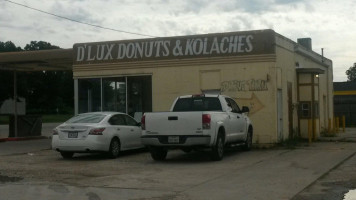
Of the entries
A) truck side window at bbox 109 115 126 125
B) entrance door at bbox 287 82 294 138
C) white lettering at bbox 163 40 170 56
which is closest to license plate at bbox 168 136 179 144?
truck side window at bbox 109 115 126 125

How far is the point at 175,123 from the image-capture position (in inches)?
583

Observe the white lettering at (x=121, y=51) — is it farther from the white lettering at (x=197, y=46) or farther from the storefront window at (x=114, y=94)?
the white lettering at (x=197, y=46)

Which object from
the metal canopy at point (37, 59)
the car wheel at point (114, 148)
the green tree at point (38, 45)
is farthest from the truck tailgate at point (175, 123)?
the green tree at point (38, 45)

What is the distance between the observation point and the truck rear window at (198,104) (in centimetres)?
1634

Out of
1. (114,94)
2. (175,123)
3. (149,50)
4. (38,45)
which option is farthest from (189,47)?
(38,45)

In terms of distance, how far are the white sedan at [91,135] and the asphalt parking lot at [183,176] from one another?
15.9 inches

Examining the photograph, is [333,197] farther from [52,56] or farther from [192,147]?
[52,56]

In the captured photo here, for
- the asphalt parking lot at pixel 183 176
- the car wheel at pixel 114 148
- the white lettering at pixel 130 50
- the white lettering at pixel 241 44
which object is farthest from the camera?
the white lettering at pixel 130 50

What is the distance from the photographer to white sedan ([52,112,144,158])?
1574cm

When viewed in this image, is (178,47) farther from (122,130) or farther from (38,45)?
(38,45)

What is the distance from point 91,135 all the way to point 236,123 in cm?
468

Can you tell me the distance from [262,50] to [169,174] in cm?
906

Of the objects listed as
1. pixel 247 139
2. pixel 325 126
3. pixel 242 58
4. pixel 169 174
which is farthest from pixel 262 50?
pixel 325 126

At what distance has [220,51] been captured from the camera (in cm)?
2070
